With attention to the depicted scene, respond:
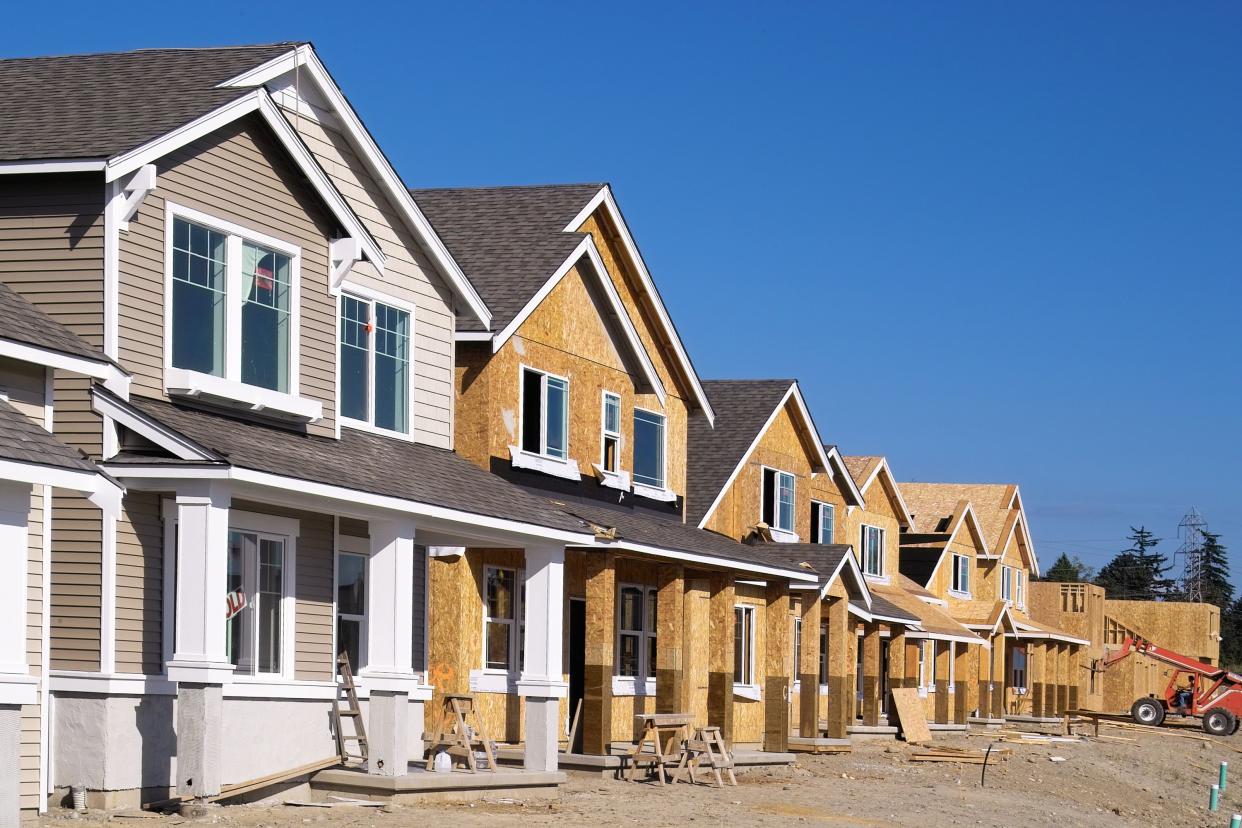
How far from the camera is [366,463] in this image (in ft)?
65.9

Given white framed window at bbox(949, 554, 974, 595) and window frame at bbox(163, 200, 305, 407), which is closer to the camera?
window frame at bbox(163, 200, 305, 407)

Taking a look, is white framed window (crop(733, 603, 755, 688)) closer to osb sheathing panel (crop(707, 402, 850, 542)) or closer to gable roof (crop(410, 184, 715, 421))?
osb sheathing panel (crop(707, 402, 850, 542))

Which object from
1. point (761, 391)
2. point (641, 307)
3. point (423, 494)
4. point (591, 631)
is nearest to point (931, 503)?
point (761, 391)

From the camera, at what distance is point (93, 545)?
17.0 m

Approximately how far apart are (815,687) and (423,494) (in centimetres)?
1636

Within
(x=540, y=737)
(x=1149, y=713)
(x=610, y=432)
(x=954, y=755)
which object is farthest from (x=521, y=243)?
(x=1149, y=713)

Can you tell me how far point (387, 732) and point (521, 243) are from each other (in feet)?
35.9

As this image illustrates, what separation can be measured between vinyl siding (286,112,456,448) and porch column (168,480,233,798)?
20.3 feet

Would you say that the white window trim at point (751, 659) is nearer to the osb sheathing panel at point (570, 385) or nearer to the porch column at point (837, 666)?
the porch column at point (837, 666)

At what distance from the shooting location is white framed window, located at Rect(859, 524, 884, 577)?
48125 millimetres

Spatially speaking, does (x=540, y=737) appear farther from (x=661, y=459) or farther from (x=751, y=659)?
(x=751, y=659)

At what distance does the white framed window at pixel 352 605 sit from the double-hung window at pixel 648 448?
31.9 feet

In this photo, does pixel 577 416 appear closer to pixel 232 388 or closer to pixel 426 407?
pixel 426 407

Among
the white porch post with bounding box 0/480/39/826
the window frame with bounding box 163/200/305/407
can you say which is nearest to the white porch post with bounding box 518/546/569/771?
the window frame with bounding box 163/200/305/407
